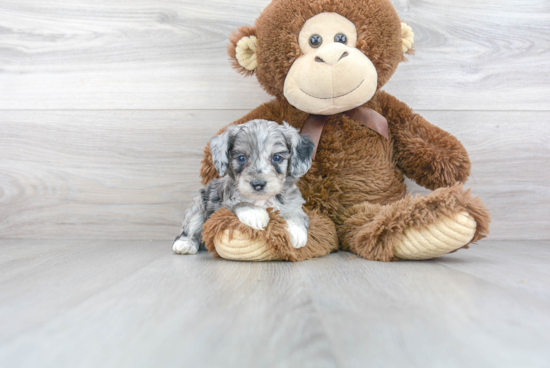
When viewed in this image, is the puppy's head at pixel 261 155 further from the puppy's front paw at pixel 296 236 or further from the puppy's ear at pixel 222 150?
the puppy's front paw at pixel 296 236

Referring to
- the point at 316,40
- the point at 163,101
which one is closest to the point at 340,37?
the point at 316,40

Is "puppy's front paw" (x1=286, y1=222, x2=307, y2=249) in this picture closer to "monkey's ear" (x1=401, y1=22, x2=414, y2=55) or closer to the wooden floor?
the wooden floor

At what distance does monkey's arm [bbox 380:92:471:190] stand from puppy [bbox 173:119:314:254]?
0.42 metres

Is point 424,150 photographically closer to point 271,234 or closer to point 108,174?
point 271,234

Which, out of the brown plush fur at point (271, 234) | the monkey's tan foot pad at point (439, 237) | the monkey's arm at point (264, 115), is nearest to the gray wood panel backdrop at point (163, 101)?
the monkey's arm at point (264, 115)

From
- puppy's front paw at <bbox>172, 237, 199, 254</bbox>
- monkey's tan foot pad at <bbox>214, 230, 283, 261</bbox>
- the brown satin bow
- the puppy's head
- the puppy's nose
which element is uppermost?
the brown satin bow

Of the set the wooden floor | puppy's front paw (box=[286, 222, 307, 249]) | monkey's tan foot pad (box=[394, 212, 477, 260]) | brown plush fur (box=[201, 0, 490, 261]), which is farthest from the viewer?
brown plush fur (box=[201, 0, 490, 261])

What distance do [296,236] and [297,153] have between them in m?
0.28

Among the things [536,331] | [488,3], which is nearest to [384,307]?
[536,331]

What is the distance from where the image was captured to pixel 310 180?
157cm

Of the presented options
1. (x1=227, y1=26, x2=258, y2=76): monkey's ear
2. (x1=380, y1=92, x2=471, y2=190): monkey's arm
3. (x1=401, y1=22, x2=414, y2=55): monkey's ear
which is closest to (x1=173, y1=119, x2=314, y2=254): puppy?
(x1=227, y1=26, x2=258, y2=76): monkey's ear

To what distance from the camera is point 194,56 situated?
1938mm

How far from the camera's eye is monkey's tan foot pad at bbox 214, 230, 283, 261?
1.25 meters

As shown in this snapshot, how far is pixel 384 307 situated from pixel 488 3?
1704mm
